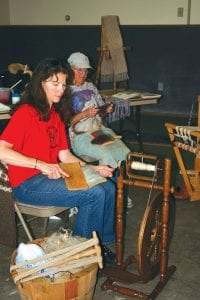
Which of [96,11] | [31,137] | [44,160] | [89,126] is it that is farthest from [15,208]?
[96,11]

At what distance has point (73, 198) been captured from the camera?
7.72ft

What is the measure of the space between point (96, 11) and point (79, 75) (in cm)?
378

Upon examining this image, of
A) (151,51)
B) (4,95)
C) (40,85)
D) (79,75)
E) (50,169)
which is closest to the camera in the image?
(50,169)

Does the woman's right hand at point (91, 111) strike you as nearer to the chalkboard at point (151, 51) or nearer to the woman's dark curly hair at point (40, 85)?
the woman's dark curly hair at point (40, 85)

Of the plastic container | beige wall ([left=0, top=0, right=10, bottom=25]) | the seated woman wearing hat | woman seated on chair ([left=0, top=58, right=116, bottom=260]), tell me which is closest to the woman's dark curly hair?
woman seated on chair ([left=0, top=58, right=116, bottom=260])

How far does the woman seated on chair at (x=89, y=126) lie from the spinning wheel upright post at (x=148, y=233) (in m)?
0.83

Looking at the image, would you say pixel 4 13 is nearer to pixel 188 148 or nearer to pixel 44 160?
pixel 188 148

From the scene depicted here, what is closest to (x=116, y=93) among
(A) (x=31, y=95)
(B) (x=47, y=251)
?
(A) (x=31, y=95)

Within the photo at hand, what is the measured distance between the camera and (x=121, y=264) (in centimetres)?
244

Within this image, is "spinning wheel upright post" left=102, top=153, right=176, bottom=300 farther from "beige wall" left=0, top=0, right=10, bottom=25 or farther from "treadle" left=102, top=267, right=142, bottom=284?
"beige wall" left=0, top=0, right=10, bottom=25

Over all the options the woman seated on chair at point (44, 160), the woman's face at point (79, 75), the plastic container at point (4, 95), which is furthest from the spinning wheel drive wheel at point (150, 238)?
the plastic container at point (4, 95)

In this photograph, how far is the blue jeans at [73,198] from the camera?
92.4 inches

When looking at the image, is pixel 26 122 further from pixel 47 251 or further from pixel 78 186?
pixel 47 251

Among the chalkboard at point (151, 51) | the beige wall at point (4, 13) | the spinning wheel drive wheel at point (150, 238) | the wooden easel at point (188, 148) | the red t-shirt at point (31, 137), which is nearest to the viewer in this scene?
the spinning wheel drive wheel at point (150, 238)
